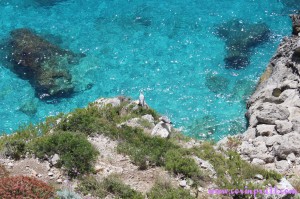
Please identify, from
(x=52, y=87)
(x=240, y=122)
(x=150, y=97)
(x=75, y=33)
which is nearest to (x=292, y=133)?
(x=240, y=122)

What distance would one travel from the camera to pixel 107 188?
12766 mm

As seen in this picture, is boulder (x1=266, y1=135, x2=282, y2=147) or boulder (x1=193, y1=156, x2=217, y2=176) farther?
boulder (x1=266, y1=135, x2=282, y2=147)

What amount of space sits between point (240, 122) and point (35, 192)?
11701 millimetres

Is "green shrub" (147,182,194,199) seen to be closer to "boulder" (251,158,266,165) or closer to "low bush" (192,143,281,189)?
"low bush" (192,143,281,189)

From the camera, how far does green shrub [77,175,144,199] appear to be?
12.5 m

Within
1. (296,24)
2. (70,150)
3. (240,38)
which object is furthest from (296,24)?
(70,150)

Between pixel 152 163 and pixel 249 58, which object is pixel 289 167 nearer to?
pixel 152 163

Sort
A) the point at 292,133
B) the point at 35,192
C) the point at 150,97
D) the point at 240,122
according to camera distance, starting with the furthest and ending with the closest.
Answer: the point at 150,97 < the point at 240,122 < the point at 292,133 < the point at 35,192

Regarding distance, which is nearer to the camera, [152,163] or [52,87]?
[152,163]

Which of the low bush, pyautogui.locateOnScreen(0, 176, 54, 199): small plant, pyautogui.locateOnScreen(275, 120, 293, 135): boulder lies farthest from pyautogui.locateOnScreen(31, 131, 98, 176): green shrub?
pyautogui.locateOnScreen(275, 120, 293, 135): boulder

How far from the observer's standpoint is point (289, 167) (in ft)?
48.1

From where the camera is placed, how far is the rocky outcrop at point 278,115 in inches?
601

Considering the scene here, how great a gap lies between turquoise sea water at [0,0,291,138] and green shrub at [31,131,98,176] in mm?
6797

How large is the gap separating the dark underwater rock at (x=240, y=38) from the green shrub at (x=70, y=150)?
38.7 ft
